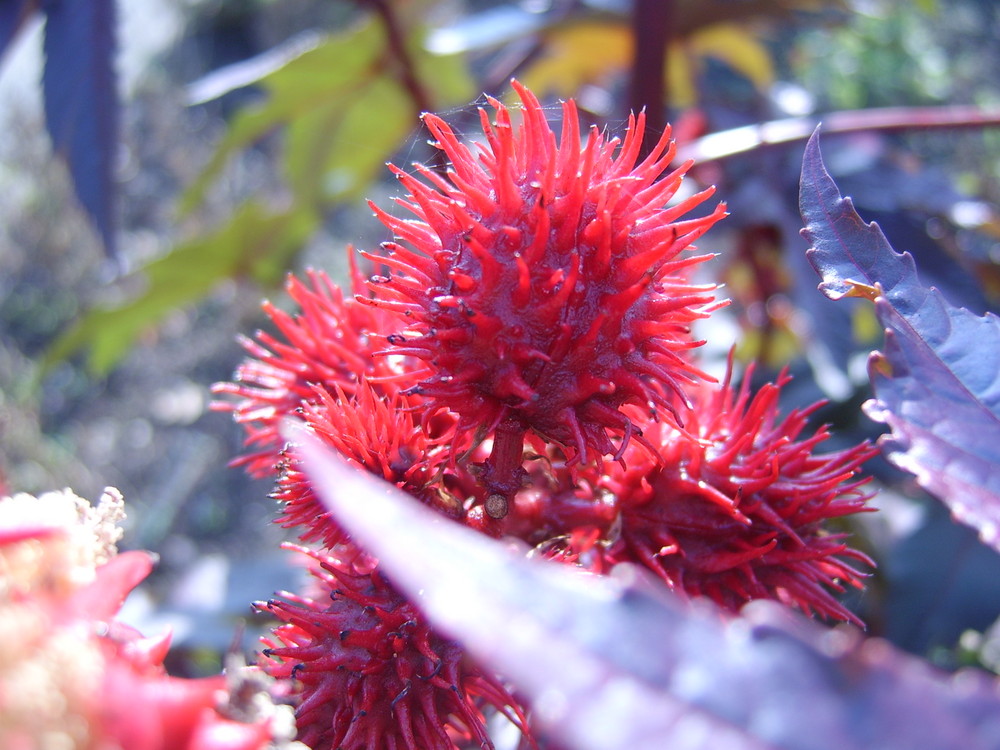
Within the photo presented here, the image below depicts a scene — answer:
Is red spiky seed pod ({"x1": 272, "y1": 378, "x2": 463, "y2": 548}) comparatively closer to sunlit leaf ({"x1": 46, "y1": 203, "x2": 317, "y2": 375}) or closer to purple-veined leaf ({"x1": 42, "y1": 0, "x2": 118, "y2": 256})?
purple-veined leaf ({"x1": 42, "y1": 0, "x2": 118, "y2": 256})

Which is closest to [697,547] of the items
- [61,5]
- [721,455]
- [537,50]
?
[721,455]

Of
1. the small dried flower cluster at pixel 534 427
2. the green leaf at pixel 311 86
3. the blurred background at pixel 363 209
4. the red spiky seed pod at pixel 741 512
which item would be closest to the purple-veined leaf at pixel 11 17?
the blurred background at pixel 363 209

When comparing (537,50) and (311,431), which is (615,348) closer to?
(311,431)

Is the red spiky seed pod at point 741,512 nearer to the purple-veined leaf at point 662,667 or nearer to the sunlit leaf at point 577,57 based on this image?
the purple-veined leaf at point 662,667

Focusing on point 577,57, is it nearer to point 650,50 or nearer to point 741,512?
point 650,50

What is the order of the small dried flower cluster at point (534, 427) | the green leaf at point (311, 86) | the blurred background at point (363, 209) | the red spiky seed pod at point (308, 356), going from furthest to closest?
1. the green leaf at point (311, 86)
2. the blurred background at point (363, 209)
3. the red spiky seed pod at point (308, 356)
4. the small dried flower cluster at point (534, 427)
